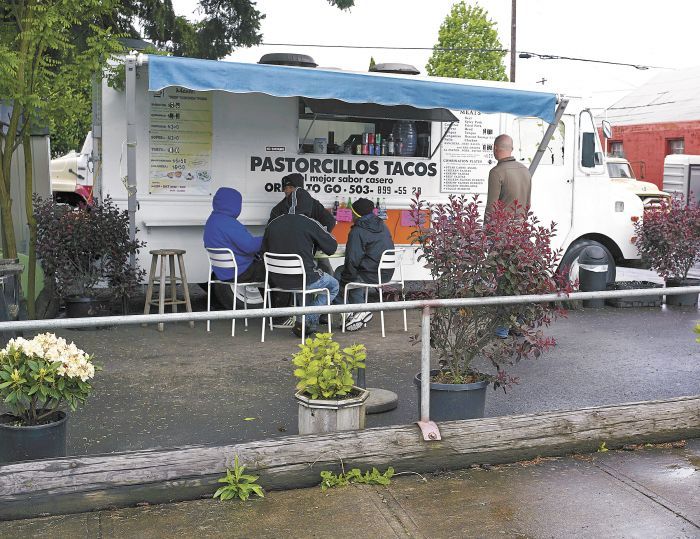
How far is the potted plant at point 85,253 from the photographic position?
8.34m

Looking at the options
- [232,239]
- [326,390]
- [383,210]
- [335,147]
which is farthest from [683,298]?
[326,390]

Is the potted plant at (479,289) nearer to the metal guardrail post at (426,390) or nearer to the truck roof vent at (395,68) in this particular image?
the metal guardrail post at (426,390)

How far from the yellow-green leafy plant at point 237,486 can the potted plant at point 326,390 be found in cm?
49

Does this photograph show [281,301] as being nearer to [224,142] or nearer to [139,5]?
[224,142]

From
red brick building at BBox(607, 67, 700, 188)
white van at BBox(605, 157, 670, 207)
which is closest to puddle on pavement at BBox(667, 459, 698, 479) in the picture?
white van at BBox(605, 157, 670, 207)

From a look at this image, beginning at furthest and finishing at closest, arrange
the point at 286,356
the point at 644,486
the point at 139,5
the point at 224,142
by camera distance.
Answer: the point at 139,5, the point at 224,142, the point at 286,356, the point at 644,486

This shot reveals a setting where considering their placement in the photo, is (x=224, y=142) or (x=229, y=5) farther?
(x=229, y=5)

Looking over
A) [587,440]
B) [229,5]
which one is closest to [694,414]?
[587,440]

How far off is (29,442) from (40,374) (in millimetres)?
367

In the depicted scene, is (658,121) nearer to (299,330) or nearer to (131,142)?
(299,330)

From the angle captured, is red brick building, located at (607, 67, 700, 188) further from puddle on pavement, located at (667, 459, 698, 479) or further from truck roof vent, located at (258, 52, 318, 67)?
puddle on pavement, located at (667, 459, 698, 479)

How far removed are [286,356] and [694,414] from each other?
3.48m

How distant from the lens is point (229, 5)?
51.3 feet

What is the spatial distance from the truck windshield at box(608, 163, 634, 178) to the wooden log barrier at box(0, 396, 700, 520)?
65.2ft
